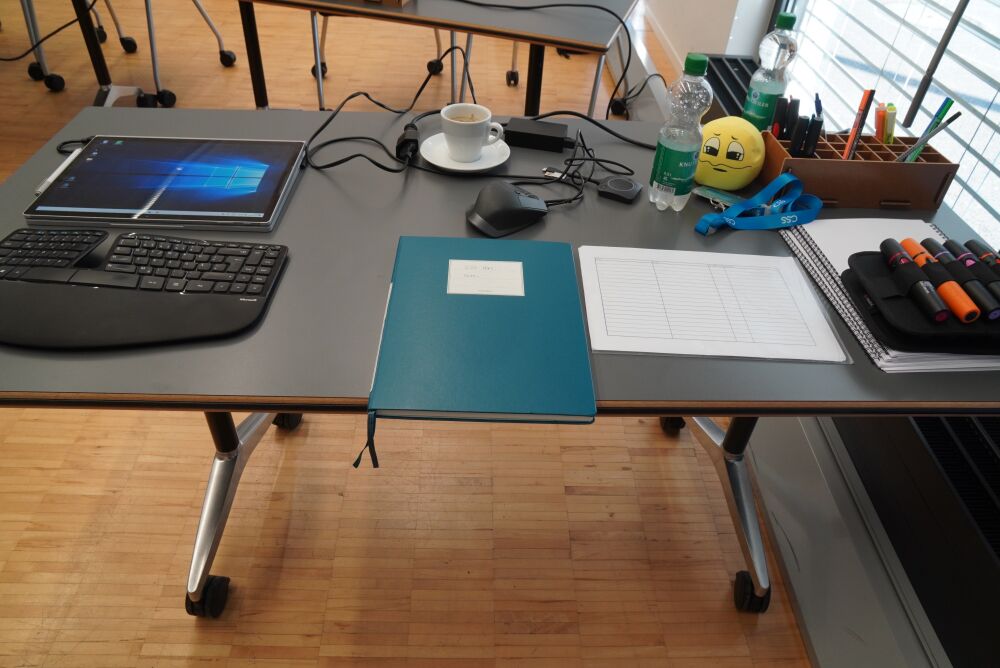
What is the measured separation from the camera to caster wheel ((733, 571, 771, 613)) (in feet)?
4.56

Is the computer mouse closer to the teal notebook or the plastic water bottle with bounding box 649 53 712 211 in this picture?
the teal notebook

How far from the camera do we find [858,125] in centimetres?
108

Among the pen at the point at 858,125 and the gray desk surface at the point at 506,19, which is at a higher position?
the pen at the point at 858,125

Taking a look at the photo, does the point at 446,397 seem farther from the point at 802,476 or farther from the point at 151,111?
the point at 802,476

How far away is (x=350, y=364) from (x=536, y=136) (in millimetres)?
671

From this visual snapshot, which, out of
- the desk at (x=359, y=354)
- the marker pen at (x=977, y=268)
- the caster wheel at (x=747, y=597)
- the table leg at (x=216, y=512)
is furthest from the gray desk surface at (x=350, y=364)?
the caster wheel at (x=747, y=597)

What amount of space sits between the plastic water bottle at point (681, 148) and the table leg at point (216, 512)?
946 mm

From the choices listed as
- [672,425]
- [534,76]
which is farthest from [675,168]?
[534,76]

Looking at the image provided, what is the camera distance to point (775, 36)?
1271mm

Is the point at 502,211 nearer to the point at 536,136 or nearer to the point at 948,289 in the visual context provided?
the point at 536,136

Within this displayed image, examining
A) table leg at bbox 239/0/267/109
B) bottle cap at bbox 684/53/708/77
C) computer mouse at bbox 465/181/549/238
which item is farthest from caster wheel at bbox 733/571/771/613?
table leg at bbox 239/0/267/109

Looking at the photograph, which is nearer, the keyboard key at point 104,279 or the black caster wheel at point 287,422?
the keyboard key at point 104,279

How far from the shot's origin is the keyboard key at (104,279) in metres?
0.84

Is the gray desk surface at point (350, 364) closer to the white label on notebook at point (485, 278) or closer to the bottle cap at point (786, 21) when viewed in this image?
the white label on notebook at point (485, 278)
